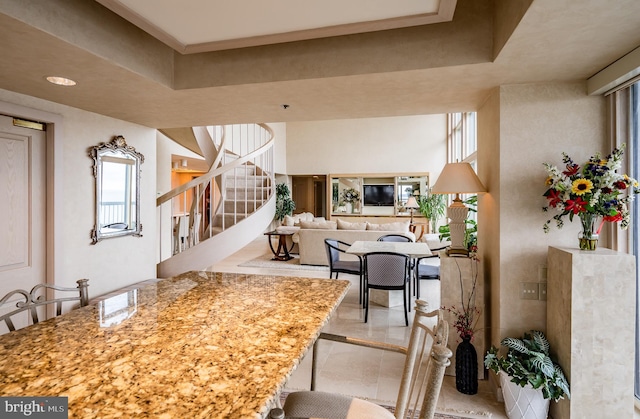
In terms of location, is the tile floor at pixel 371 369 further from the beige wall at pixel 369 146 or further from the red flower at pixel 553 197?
the beige wall at pixel 369 146

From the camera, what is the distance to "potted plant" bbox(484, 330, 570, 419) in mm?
2037

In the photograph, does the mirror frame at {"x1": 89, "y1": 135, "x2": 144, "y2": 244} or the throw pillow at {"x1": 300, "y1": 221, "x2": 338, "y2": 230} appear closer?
the mirror frame at {"x1": 89, "y1": 135, "x2": 144, "y2": 244}

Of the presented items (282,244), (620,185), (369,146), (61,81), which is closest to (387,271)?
(620,185)

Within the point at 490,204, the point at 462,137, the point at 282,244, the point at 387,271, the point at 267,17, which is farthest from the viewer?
the point at 462,137

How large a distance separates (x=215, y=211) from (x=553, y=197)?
5234mm

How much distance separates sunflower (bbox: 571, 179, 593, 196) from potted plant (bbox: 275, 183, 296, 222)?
9735 mm

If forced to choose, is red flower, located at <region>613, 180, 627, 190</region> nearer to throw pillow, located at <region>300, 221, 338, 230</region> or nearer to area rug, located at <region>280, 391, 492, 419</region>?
area rug, located at <region>280, 391, 492, 419</region>

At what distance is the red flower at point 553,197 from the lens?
84.9 inches

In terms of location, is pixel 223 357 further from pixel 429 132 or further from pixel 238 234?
pixel 429 132

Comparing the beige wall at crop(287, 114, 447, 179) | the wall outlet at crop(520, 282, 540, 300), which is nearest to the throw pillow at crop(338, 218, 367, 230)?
the wall outlet at crop(520, 282, 540, 300)

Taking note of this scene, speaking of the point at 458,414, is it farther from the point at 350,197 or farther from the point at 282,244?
the point at 350,197

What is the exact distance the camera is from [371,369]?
2836 mm

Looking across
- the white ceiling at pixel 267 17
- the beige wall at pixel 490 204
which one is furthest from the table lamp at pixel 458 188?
the white ceiling at pixel 267 17

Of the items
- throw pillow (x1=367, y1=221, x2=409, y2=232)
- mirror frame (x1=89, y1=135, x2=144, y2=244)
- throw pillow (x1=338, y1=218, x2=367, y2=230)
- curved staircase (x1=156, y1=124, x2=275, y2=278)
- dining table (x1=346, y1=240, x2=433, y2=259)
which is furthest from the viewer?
throw pillow (x1=338, y1=218, x2=367, y2=230)
